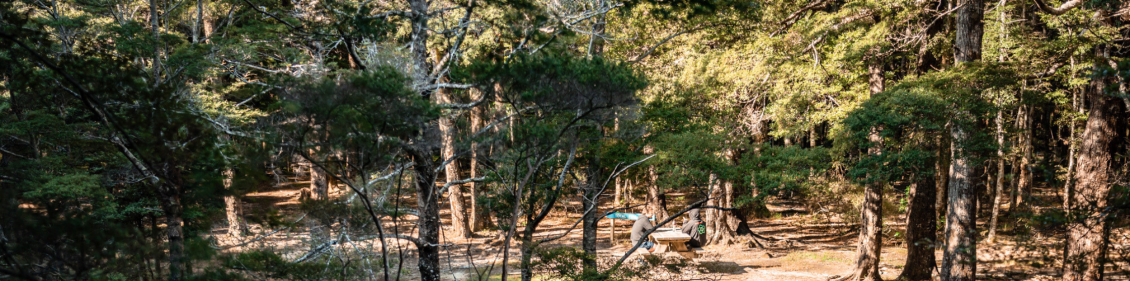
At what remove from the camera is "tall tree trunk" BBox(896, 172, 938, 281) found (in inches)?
424

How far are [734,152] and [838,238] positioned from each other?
26.8 ft

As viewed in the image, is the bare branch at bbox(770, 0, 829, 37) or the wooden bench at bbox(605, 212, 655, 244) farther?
the wooden bench at bbox(605, 212, 655, 244)

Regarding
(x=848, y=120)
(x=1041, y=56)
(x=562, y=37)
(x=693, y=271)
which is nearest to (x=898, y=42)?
(x=1041, y=56)

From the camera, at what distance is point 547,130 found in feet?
23.7

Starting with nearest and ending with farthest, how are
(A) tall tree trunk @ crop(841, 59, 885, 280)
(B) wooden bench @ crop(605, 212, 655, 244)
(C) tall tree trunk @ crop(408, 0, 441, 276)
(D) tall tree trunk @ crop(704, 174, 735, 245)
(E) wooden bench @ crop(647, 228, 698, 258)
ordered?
(C) tall tree trunk @ crop(408, 0, 441, 276)
(A) tall tree trunk @ crop(841, 59, 885, 280)
(E) wooden bench @ crop(647, 228, 698, 258)
(B) wooden bench @ crop(605, 212, 655, 244)
(D) tall tree trunk @ crop(704, 174, 735, 245)

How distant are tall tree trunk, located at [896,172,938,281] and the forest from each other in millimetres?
40

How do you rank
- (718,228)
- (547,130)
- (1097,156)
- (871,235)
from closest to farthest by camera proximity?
(547,130), (1097,156), (871,235), (718,228)

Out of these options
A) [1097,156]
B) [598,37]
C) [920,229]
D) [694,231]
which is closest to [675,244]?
[694,231]

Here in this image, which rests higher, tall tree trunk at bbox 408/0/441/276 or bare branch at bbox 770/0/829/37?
bare branch at bbox 770/0/829/37

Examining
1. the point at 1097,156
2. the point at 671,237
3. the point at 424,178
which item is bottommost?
the point at 671,237

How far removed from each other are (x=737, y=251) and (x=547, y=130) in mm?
9967

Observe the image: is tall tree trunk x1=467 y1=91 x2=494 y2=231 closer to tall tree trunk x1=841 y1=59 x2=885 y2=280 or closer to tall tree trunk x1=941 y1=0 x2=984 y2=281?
tall tree trunk x1=841 y1=59 x2=885 y2=280

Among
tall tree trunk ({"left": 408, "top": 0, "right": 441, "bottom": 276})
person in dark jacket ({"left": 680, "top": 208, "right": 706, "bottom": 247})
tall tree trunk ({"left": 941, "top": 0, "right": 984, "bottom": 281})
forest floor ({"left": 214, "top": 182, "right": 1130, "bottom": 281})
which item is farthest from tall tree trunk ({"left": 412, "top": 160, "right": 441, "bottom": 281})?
tall tree trunk ({"left": 941, "top": 0, "right": 984, "bottom": 281})

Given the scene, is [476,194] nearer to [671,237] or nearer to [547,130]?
[671,237]
